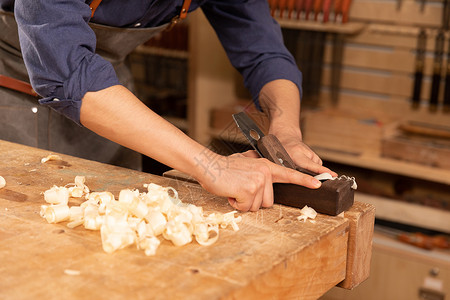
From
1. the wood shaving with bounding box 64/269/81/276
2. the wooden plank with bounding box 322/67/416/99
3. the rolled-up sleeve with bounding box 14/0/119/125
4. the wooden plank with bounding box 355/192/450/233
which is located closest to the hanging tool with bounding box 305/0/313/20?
the wooden plank with bounding box 322/67/416/99

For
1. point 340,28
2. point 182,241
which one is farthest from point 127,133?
point 340,28

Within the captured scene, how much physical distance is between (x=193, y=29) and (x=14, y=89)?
1335 mm

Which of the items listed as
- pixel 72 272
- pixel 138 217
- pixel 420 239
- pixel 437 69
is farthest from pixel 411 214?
pixel 72 272

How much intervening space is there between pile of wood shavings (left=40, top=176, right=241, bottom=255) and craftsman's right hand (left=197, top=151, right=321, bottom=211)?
0.04 m

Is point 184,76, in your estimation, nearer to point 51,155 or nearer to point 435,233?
point 435,233

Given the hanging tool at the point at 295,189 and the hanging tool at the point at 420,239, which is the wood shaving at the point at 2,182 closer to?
the hanging tool at the point at 295,189

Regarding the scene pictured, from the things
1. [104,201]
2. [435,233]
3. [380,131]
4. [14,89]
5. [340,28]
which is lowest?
[435,233]

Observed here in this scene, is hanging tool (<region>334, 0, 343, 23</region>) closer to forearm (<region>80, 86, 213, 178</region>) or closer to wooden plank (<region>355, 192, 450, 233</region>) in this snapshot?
wooden plank (<region>355, 192, 450, 233</region>)

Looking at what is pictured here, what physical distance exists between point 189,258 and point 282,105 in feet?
2.18

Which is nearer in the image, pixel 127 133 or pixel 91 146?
pixel 127 133

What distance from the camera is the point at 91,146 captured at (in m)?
1.68

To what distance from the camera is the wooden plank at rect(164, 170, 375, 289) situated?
3.54ft

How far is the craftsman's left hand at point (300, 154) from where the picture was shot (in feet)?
3.92

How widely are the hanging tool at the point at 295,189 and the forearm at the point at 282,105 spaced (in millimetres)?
209
